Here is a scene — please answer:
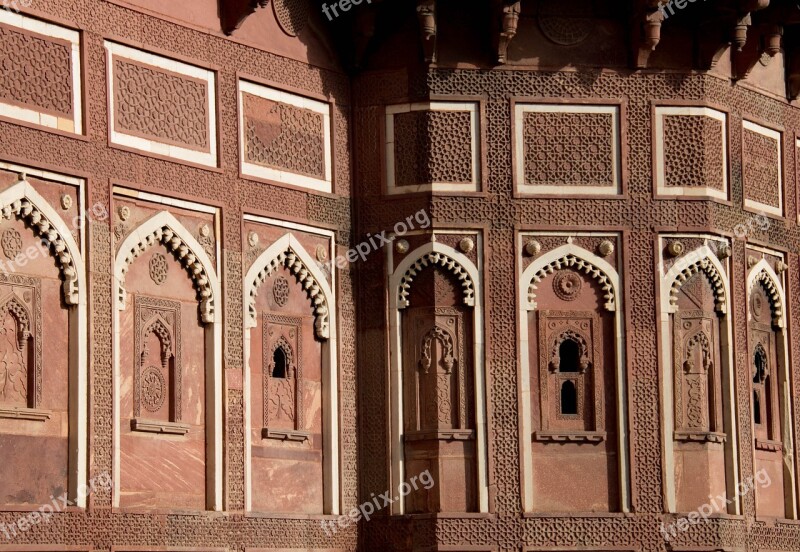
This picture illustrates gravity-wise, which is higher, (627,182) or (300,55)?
(300,55)

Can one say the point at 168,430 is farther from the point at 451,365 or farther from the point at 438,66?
the point at 438,66

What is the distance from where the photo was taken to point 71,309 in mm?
10969

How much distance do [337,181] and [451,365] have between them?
4.82 ft

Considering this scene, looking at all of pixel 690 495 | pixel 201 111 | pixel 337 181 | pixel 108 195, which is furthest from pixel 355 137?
pixel 690 495

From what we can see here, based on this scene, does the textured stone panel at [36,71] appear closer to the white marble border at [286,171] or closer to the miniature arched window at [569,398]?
the white marble border at [286,171]

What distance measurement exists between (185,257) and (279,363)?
1.11 meters

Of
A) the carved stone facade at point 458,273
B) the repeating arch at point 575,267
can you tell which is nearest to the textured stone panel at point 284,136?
the carved stone facade at point 458,273

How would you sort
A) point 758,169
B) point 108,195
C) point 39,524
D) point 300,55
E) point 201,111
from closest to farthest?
point 39,524 < point 108,195 < point 201,111 < point 300,55 < point 758,169

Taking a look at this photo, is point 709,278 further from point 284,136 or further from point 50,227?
point 50,227

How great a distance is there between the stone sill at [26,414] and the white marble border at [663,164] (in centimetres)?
460

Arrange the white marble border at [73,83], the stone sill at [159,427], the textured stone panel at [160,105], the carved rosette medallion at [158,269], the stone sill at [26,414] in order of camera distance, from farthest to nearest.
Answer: the carved rosette medallion at [158,269] < the textured stone panel at [160,105] < the stone sill at [159,427] < the white marble border at [73,83] < the stone sill at [26,414]

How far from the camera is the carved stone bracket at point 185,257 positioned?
37.8ft

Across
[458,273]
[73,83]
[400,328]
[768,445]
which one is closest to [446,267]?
[458,273]

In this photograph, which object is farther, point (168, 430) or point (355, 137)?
point (355, 137)
